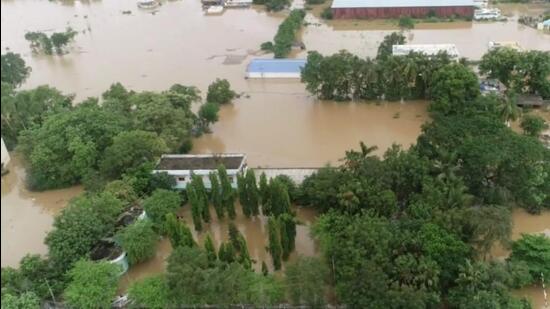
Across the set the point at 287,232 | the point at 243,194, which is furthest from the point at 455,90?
the point at 287,232

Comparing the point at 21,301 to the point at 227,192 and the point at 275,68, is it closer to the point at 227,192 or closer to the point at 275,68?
the point at 227,192

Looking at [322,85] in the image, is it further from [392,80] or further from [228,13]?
[228,13]

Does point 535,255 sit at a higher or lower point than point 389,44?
lower

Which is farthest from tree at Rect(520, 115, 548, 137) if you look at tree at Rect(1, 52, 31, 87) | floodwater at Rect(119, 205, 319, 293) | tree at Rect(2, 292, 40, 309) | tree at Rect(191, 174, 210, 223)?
tree at Rect(1, 52, 31, 87)

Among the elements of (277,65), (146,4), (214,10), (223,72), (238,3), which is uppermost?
(146,4)

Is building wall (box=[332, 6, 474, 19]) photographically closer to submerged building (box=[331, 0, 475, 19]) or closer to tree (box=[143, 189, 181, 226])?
submerged building (box=[331, 0, 475, 19])

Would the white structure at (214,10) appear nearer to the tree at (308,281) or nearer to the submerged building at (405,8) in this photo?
the submerged building at (405,8)

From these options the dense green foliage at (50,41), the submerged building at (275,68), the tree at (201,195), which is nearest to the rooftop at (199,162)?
the tree at (201,195)

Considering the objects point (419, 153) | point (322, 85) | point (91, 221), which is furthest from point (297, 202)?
point (322, 85)
